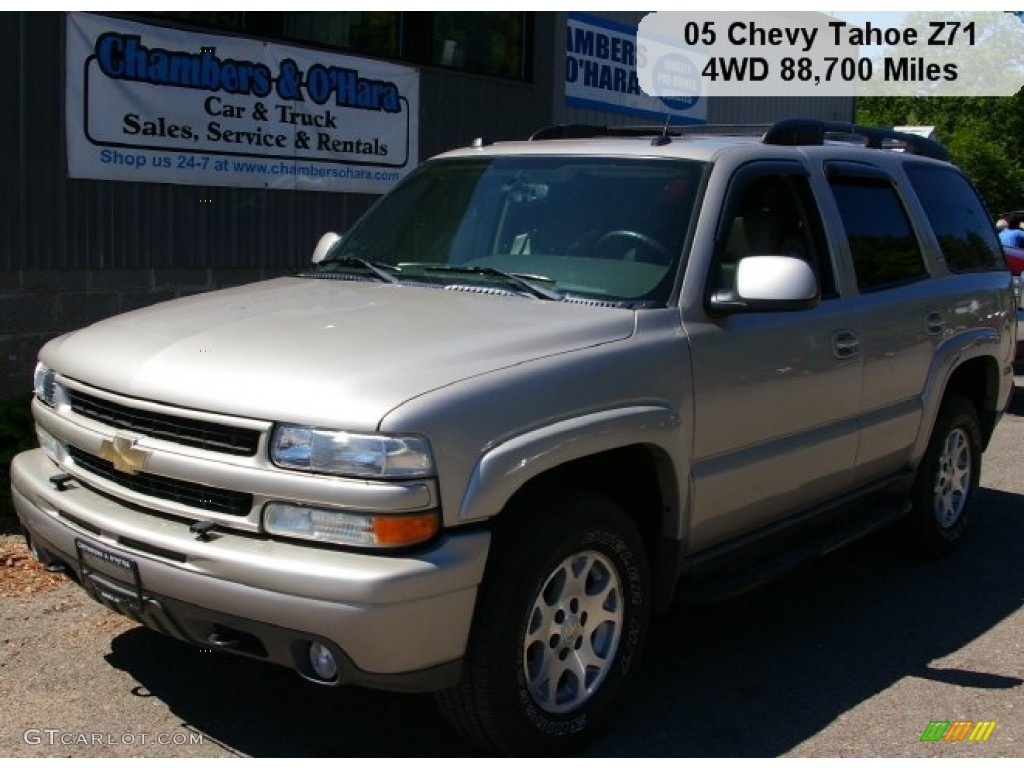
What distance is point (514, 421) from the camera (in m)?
3.37

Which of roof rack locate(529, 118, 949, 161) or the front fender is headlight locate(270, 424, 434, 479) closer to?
the front fender

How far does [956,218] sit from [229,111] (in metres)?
5.03

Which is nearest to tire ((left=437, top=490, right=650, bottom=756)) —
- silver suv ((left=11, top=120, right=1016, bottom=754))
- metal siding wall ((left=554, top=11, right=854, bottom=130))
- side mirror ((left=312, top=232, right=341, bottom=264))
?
silver suv ((left=11, top=120, right=1016, bottom=754))

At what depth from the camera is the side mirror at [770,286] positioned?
13.5ft

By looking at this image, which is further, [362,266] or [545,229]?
[362,266]

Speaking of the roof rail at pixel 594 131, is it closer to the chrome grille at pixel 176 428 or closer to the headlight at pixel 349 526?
the chrome grille at pixel 176 428

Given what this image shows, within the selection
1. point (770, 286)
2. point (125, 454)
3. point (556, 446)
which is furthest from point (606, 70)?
point (125, 454)

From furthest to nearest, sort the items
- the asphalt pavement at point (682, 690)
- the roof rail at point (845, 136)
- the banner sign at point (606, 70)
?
the banner sign at point (606, 70) → the roof rail at point (845, 136) → the asphalt pavement at point (682, 690)

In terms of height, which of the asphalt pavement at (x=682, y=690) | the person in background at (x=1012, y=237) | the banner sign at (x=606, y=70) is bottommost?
the asphalt pavement at (x=682, y=690)

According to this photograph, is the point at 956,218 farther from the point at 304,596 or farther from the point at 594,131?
the point at 304,596

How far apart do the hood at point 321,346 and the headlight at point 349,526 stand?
25 cm

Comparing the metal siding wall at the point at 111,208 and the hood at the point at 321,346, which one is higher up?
the metal siding wall at the point at 111,208

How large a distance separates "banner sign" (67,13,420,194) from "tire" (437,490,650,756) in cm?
528

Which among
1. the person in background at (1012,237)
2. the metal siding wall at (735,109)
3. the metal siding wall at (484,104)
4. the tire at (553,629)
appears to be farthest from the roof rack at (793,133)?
the person in background at (1012,237)
